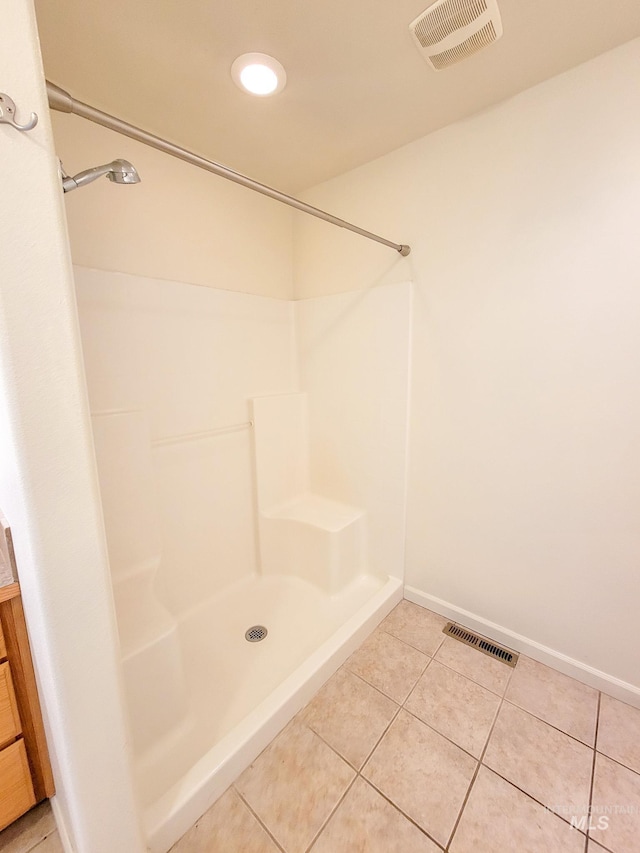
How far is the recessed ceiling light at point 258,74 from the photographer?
3.92ft

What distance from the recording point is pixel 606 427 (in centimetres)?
134

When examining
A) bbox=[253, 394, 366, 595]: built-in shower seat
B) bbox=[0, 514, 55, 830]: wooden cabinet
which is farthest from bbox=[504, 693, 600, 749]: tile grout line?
bbox=[0, 514, 55, 830]: wooden cabinet

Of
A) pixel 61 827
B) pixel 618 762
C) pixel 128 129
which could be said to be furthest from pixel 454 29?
pixel 61 827

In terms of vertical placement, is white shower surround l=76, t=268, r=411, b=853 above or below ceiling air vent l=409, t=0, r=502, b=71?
below

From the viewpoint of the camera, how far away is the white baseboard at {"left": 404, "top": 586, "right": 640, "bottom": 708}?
1.42m

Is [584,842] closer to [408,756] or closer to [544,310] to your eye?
[408,756]

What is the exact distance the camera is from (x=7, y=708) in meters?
0.95

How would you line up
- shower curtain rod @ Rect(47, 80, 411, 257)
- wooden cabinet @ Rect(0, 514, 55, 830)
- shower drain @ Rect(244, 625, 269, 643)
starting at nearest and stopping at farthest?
shower curtain rod @ Rect(47, 80, 411, 257) < wooden cabinet @ Rect(0, 514, 55, 830) < shower drain @ Rect(244, 625, 269, 643)

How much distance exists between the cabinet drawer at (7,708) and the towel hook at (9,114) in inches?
48.2

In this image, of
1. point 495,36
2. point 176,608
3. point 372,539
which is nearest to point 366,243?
point 495,36

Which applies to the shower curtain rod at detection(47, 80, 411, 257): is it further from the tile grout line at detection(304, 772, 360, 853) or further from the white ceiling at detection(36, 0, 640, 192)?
the tile grout line at detection(304, 772, 360, 853)

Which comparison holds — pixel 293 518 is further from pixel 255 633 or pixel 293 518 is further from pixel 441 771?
pixel 441 771

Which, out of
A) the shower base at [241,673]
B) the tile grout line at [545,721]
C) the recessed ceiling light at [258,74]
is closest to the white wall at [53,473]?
the shower base at [241,673]

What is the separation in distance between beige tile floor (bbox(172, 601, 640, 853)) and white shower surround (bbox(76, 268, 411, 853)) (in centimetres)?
12
